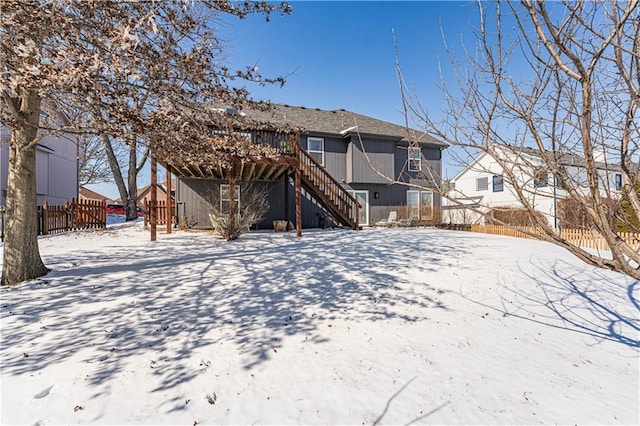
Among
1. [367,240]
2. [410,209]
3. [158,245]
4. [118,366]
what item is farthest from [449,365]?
[410,209]

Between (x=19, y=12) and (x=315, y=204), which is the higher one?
(x=19, y=12)

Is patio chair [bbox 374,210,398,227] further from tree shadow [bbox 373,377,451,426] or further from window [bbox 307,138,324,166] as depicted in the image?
tree shadow [bbox 373,377,451,426]

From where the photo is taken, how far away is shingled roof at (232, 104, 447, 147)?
15242mm

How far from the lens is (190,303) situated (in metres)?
3.97

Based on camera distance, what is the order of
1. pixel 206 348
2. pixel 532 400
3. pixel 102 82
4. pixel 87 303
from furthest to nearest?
pixel 87 303 → pixel 102 82 → pixel 206 348 → pixel 532 400

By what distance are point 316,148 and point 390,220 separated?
562 cm

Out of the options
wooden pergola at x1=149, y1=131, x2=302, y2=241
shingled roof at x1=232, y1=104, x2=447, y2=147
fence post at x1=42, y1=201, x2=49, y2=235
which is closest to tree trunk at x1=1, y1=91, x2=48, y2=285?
wooden pergola at x1=149, y1=131, x2=302, y2=241

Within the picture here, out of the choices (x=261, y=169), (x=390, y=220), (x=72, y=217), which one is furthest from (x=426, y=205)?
(x=72, y=217)

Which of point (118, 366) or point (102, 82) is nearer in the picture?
point (118, 366)

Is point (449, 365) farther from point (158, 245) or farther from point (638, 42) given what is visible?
point (158, 245)

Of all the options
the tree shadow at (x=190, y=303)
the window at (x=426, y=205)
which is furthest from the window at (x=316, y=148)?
the tree shadow at (x=190, y=303)

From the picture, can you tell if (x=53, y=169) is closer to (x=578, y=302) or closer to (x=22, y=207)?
(x=22, y=207)

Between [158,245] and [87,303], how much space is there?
13.9ft

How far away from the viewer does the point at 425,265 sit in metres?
6.18
